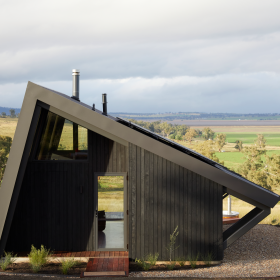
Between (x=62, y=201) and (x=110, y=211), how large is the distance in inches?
53.1

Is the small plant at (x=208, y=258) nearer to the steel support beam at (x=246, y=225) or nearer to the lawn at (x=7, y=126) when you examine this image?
the steel support beam at (x=246, y=225)

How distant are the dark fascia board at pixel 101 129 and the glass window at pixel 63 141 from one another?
2.01ft

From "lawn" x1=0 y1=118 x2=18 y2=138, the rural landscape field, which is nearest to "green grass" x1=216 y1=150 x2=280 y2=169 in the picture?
the rural landscape field

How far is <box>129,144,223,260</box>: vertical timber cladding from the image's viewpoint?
8586 millimetres

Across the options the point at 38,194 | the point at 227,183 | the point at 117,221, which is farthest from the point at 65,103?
the point at 227,183

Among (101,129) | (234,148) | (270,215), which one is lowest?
(270,215)

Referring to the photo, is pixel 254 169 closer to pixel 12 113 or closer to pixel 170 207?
pixel 170 207

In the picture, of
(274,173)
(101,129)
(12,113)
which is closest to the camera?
(101,129)

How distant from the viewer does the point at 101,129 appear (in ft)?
28.1

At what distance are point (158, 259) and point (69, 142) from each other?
387 centimetres

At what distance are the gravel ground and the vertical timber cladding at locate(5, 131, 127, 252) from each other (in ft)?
7.37

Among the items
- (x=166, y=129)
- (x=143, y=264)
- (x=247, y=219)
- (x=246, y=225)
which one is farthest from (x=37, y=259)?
(x=166, y=129)

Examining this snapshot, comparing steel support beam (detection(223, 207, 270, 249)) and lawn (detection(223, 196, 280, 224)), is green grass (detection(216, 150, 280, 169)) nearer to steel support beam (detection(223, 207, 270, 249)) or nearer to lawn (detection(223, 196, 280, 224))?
lawn (detection(223, 196, 280, 224))

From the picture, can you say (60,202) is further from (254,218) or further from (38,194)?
(254,218)
